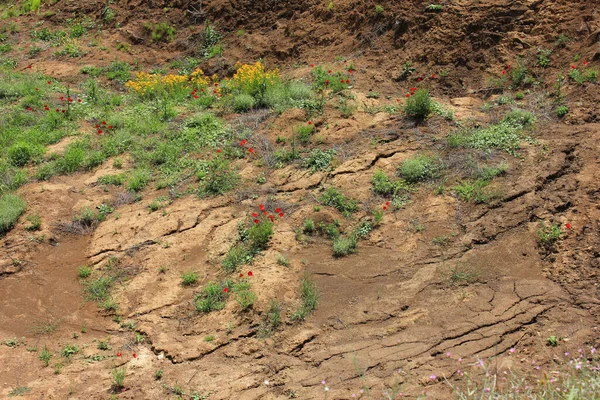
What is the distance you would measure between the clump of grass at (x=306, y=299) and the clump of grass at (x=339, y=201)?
112 centimetres

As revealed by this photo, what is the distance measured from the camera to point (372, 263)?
5.90 m

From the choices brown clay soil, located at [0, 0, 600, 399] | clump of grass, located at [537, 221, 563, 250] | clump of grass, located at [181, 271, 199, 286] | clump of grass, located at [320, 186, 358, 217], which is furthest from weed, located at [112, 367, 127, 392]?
clump of grass, located at [537, 221, 563, 250]

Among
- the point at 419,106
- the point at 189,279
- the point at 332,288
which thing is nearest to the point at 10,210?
the point at 189,279

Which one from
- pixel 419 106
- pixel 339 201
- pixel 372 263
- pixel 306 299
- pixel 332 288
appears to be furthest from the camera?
pixel 419 106

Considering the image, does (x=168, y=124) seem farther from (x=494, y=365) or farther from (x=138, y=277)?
(x=494, y=365)

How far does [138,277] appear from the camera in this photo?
6215 millimetres

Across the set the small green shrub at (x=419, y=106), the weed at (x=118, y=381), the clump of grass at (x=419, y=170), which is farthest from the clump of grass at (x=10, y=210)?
the small green shrub at (x=419, y=106)

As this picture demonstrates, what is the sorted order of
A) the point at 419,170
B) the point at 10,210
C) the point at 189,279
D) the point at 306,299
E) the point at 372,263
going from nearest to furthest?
the point at 306,299 < the point at 372,263 < the point at 189,279 < the point at 419,170 < the point at 10,210

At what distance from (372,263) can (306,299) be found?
0.85m

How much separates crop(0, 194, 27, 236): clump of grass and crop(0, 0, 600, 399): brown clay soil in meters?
0.13

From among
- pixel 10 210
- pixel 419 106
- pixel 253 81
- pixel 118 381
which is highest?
pixel 253 81

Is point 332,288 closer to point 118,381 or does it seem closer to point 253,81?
point 118,381

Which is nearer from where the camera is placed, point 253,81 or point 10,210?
point 10,210

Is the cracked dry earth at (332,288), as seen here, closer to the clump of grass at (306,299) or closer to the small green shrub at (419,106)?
the clump of grass at (306,299)
